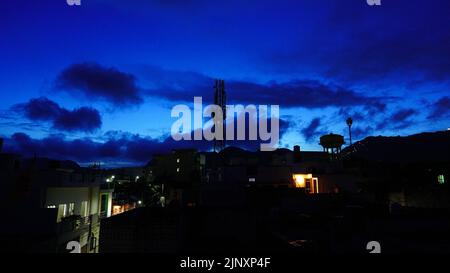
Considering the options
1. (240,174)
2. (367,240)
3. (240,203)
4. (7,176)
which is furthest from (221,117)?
(367,240)

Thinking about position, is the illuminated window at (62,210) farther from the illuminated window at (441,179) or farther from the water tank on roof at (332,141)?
the illuminated window at (441,179)

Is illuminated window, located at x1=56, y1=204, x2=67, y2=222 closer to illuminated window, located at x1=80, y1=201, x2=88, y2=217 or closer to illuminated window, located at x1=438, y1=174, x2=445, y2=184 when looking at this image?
illuminated window, located at x1=80, y1=201, x2=88, y2=217

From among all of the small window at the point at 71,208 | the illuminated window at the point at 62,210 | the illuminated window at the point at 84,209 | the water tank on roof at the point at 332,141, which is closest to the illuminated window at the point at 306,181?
the water tank on roof at the point at 332,141

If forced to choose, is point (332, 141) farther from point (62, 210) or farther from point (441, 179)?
point (62, 210)

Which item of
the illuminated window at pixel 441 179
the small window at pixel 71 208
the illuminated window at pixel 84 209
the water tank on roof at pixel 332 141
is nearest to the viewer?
the small window at pixel 71 208

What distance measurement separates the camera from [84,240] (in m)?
21.1

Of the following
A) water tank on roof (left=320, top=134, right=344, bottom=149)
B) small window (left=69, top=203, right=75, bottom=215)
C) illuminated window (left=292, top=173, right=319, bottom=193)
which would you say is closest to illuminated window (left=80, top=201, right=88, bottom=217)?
small window (left=69, top=203, right=75, bottom=215)

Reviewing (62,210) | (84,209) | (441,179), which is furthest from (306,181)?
(62,210)

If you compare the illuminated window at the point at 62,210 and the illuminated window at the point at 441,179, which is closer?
the illuminated window at the point at 62,210

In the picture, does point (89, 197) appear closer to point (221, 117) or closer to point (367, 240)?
point (367, 240)

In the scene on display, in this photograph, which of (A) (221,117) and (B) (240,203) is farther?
(A) (221,117)
